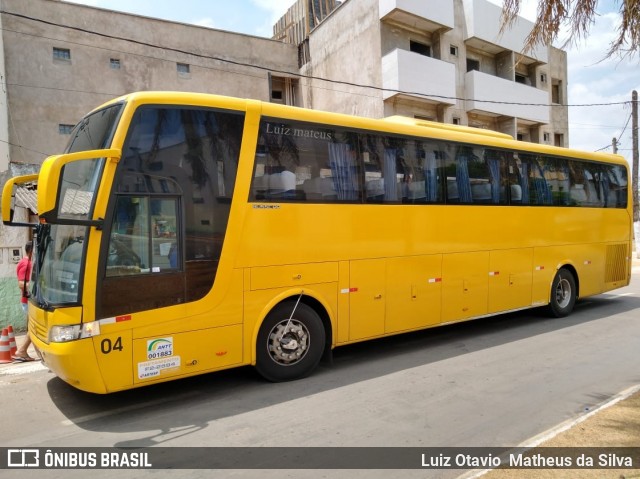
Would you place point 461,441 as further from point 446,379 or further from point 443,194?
point 443,194

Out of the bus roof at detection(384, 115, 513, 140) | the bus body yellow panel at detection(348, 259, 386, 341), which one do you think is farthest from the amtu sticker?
the bus roof at detection(384, 115, 513, 140)

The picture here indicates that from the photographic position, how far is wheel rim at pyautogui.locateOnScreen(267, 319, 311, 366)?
19.2 feet

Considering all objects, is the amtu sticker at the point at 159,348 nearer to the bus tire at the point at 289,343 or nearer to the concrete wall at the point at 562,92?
the bus tire at the point at 289,343

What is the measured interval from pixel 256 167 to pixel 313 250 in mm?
1319

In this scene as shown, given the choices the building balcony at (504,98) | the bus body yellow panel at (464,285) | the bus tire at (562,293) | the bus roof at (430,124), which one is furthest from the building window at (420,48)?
the bus body yellow panel at (464,285)

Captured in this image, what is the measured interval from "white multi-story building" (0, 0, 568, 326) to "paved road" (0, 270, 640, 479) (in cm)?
1358

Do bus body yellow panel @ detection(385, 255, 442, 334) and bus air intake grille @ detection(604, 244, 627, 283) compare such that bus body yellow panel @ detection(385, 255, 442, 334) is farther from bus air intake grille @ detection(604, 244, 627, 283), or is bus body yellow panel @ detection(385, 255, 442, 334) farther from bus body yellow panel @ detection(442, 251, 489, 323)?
bus air intake grille @ detection(604, 244, 627, 283)

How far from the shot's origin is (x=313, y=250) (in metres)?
6.10

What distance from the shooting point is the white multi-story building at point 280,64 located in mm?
18141

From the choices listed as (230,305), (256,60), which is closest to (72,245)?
(230,305)

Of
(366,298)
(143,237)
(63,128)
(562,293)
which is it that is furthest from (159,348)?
(63,128)

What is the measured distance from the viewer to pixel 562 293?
1022 centimetres

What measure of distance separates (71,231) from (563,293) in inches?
385

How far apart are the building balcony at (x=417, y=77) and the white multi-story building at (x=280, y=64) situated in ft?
0.14
